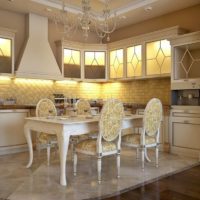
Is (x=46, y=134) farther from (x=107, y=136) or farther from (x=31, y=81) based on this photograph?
(x=31, y=81)

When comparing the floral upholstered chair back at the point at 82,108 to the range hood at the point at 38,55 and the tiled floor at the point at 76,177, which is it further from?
the range hood at the point at 38,55

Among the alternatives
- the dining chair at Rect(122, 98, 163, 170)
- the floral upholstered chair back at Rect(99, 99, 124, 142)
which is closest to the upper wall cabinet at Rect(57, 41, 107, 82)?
the dining chair at Rect(122, 98, 163, 170)

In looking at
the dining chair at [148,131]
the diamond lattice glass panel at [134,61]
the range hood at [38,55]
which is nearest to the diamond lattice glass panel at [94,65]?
the diamond lattice glass panel at [134,61]

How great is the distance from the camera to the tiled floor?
264 centimetres

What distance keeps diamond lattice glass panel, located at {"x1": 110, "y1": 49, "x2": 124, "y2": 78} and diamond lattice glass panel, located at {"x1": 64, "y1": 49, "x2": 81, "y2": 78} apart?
84cm

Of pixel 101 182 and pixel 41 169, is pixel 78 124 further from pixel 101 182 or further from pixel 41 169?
pixel 41 169

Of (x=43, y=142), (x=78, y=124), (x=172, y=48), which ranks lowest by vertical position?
(x=43, y=142)

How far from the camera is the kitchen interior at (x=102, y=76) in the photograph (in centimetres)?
362

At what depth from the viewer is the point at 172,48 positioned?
475cm

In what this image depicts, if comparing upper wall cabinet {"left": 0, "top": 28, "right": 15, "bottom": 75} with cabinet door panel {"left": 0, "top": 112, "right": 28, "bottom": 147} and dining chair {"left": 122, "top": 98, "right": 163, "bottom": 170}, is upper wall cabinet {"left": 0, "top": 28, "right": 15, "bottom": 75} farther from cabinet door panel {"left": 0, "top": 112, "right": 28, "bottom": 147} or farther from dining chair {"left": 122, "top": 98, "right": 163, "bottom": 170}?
dining chair {"left": 122, "top": 98, "right": 163, "bottom": 170}

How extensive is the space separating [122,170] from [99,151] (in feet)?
2.44

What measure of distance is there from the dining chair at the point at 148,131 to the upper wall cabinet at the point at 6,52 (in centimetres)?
275

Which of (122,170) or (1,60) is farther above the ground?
(1,60)

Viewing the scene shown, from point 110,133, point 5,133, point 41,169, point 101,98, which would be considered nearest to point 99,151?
point 110,133
